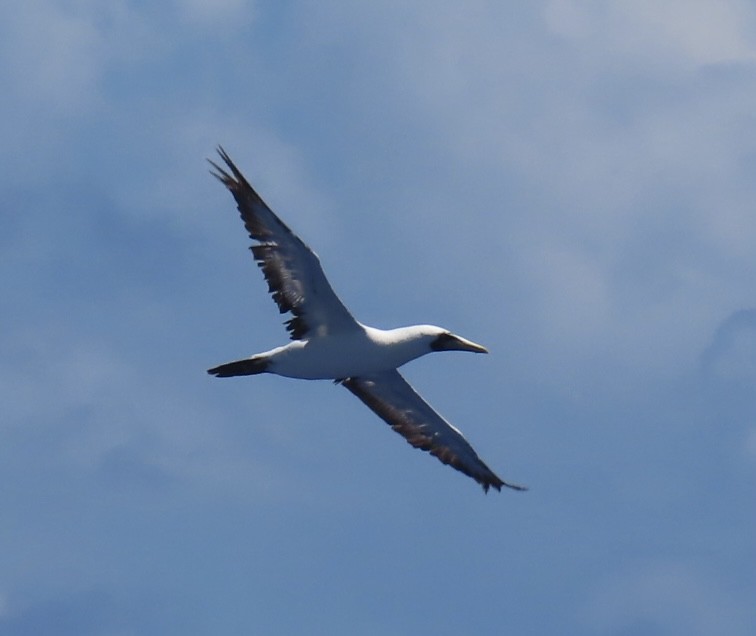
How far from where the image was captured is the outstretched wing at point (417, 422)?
34.7 metres

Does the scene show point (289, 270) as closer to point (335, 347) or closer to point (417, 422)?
point (335, 347)

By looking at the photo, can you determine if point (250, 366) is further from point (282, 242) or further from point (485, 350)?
point (485, 350)

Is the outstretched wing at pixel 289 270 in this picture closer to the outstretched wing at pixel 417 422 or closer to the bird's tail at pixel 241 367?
the bird's tail at pixel 241 367

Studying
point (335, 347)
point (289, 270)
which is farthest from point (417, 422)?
point (289, 270)

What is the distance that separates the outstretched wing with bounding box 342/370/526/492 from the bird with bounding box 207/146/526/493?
2 cm

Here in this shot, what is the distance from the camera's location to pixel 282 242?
29938mm

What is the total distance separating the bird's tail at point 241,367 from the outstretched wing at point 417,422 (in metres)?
3.37

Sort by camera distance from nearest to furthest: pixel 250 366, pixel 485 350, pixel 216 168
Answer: pixel 216 168, pixel 250 366, pixel 485 350

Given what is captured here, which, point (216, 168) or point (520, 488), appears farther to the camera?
point (520, 488)

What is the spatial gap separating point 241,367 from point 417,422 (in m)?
5.38

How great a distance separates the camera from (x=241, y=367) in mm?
31828

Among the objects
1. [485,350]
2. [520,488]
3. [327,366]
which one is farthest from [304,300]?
[520,488]

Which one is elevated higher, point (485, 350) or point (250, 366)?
point (485, 350)

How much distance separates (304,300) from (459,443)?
6364 millimetres
